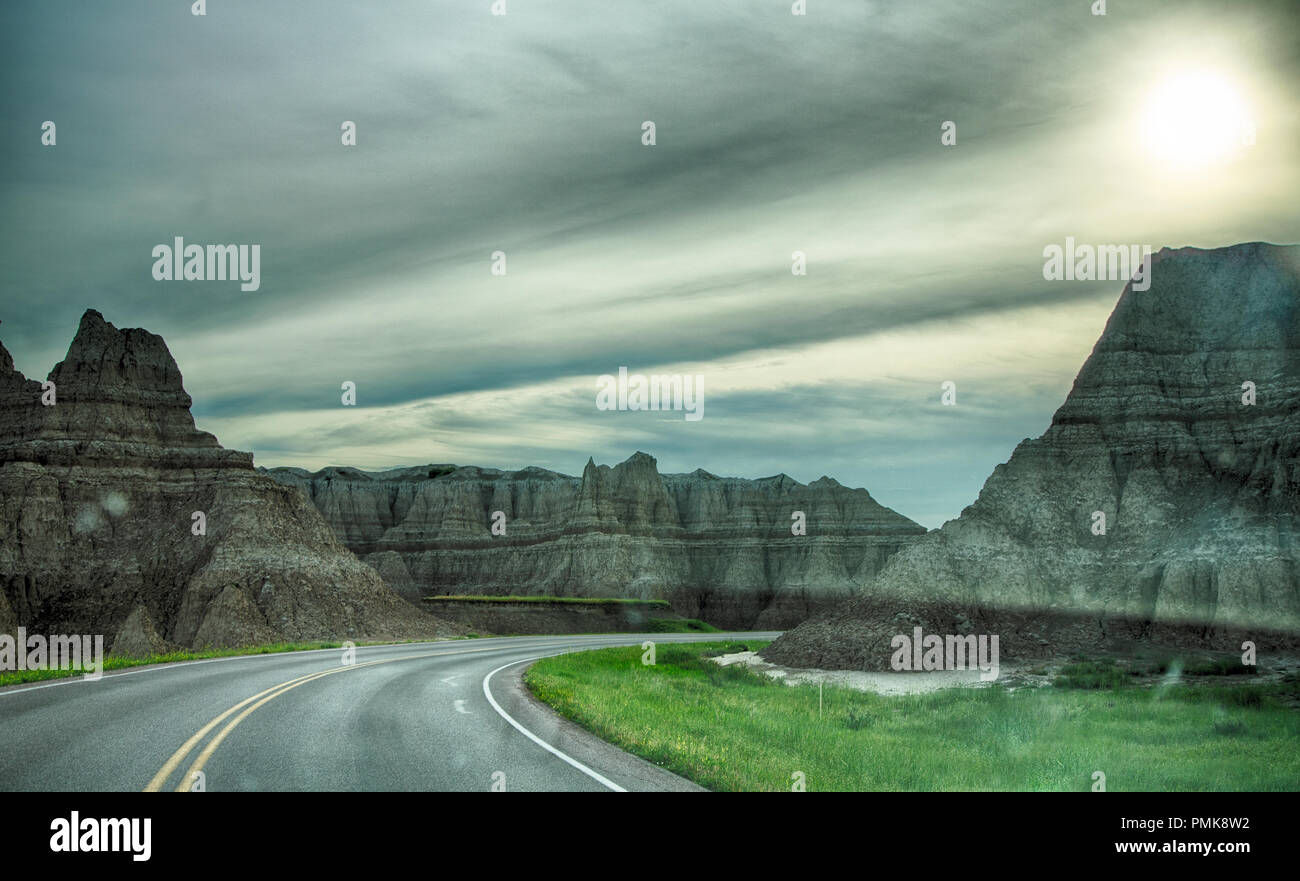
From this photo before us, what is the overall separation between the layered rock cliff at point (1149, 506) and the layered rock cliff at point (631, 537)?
5852 cm

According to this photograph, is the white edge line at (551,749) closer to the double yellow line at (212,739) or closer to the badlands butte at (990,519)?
the double yellow line at (212,739)

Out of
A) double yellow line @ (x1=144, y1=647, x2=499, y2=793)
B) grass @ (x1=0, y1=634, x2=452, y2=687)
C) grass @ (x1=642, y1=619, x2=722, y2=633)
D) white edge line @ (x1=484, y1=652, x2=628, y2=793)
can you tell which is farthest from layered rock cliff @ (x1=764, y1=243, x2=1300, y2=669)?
double yellow line @ (x1=144, y1=647, x2=499, y2=793)

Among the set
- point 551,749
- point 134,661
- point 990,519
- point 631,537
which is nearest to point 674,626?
point 990,519

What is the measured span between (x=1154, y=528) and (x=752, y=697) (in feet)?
106

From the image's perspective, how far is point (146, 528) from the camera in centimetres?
5700

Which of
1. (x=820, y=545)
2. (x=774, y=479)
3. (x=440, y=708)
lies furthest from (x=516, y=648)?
(x=774, y=479)

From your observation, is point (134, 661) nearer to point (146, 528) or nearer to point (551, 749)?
point (551, 749)

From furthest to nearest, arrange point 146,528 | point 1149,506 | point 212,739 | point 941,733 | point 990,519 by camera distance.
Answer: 1. point 146,528
2. point 990,519
3. point 1149,506
4. point 941,733
5. point 212,739

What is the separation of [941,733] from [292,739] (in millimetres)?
16503

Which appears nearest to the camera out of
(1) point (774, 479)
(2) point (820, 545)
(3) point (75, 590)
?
(3) point (75, 590)

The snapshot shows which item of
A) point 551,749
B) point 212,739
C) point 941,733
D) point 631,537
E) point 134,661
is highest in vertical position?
point 212,739

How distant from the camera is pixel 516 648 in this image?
41438 millimetres

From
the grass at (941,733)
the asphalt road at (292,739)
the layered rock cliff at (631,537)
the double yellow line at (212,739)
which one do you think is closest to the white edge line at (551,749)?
the asphalt road at (292,739)
